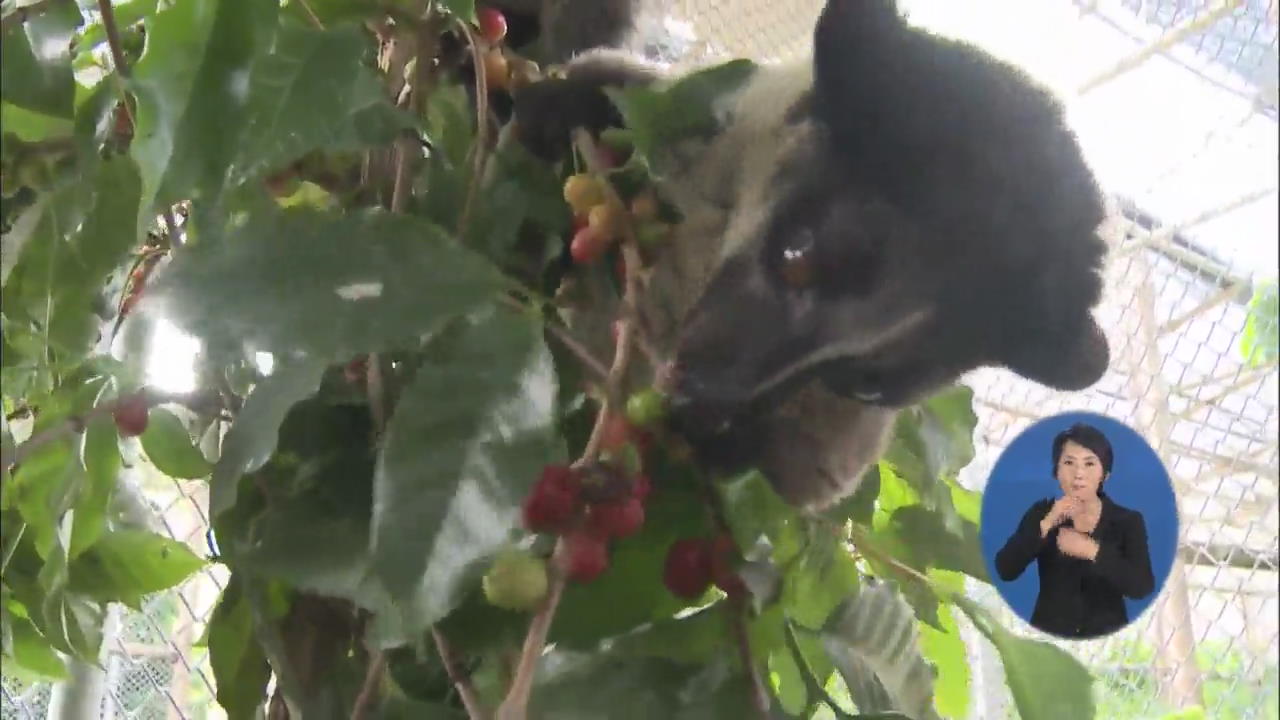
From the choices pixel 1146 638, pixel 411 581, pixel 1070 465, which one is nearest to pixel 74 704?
pixel 411 581

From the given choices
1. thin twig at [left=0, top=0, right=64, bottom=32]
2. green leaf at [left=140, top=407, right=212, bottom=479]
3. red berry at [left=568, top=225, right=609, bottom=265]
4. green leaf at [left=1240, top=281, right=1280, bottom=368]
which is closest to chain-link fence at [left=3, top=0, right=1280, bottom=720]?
green leaf at [left=1240, top=281, right=1280, bottom=368]

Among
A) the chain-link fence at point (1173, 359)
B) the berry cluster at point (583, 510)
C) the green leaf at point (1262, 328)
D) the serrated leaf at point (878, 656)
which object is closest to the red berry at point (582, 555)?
the berry cluster at point (583, 510)

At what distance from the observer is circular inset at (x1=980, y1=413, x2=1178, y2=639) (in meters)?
0.56

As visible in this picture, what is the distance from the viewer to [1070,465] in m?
0.56

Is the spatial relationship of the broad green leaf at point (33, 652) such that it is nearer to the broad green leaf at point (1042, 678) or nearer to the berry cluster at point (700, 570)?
the berry cluster at point (700, 570)

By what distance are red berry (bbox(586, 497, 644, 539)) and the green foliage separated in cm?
3

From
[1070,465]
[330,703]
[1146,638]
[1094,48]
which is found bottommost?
[1146,638]

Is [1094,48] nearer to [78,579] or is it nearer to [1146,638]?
[1146,638]

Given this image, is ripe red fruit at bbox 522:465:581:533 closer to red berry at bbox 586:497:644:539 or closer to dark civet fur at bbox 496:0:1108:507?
red berry at bbox 586:497:644:539

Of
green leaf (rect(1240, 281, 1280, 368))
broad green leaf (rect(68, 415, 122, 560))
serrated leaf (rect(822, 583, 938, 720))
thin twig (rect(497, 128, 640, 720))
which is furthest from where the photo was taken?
green leaf (rect(1240, 281, 1280, 368))

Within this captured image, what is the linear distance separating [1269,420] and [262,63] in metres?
0.69

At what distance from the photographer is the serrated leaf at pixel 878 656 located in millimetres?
583

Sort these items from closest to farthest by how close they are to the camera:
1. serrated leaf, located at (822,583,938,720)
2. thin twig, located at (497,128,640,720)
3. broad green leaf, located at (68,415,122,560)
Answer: thin twig, located at (497,128,640,720) < broad green leaf, located at (68,415,122,560) < serrated leaf, located at (822,583,938,720)

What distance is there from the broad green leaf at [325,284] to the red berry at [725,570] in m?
0.16
